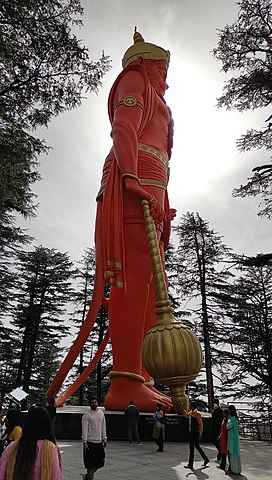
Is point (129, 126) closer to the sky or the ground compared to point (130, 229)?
closer to the sky

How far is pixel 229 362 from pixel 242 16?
1622cm

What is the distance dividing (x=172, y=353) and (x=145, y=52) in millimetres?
8597

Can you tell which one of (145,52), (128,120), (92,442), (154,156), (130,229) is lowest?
(92,442)

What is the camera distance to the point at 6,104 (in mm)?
7062

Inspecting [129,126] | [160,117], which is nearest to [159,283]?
[129,126]

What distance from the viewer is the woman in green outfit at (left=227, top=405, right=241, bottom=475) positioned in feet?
20.0

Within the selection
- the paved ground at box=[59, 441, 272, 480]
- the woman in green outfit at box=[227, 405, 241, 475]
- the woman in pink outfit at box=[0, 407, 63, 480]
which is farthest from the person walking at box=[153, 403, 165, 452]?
the woman in pink outfit at box=[0, 407, 63, 480]

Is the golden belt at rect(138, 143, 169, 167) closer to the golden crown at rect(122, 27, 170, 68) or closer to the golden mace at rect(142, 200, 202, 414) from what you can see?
the golden crown at rect(122, 27, 170, 68)

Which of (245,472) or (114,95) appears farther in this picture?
(114,95)

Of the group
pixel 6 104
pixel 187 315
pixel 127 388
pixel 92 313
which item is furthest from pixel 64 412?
pixel 187 315

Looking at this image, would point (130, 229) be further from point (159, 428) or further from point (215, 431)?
point (215, 431)

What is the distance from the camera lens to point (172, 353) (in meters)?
5.43

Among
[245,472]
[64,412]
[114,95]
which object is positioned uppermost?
[114,95]

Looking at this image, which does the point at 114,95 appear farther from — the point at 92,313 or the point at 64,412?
the point at 64,412
